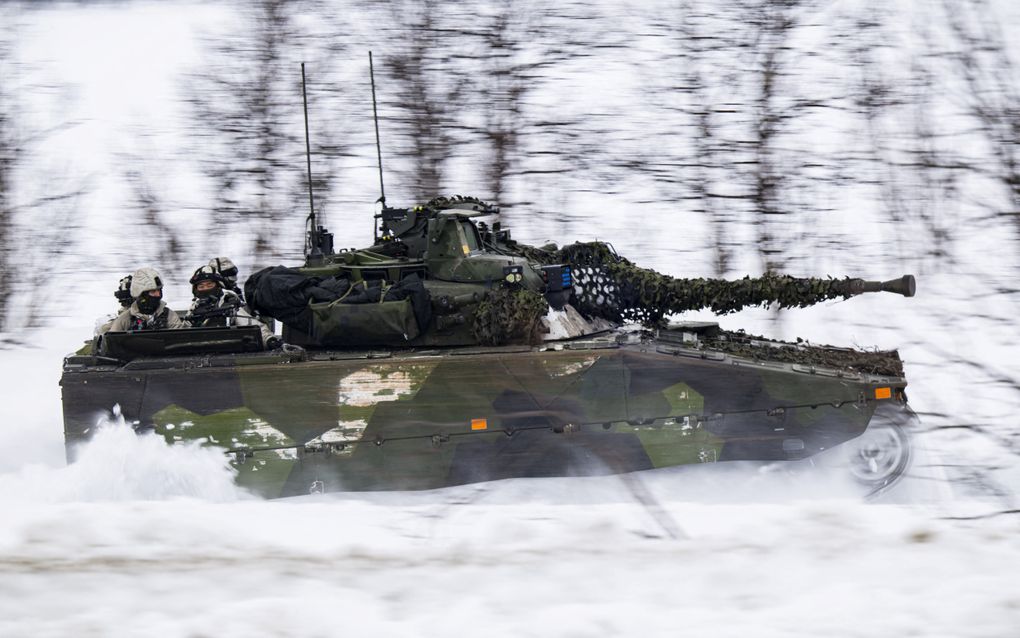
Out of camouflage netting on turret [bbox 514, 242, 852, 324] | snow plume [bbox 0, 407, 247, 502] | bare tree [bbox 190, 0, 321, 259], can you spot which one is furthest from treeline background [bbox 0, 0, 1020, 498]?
snow plume [bbox 0, 407, 247, 502]

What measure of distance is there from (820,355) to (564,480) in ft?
7.92

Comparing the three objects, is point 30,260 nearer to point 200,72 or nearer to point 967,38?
point 200,72

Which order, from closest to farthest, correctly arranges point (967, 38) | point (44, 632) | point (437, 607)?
point (44, 632), point (437, 607), point (967, 38)

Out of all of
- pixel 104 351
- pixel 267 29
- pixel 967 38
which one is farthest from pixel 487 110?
pixel 967 38

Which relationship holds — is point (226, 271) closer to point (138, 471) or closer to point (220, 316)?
point (220, 316)

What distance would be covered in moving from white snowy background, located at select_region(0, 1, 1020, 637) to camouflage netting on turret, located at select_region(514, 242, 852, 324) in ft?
3.92

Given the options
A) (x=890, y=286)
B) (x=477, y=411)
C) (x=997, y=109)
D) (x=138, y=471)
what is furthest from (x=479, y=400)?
(x=997, y=109)

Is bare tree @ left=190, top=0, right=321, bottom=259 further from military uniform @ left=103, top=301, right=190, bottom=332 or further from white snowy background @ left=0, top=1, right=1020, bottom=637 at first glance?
military uniform @ left=103, top=301, right=190, bottom=332

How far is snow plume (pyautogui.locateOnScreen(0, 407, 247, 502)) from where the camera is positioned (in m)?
9.27

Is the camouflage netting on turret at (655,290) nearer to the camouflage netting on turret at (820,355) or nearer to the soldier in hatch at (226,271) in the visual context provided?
the camouflage netting on turret at (820,355)

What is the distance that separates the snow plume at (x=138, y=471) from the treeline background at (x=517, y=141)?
21.2 feet

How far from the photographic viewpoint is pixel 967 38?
7.68 meters

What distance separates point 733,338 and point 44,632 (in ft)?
20.8

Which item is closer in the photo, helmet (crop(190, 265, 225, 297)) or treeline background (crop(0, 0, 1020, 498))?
helmet (crop(190, 265, 225, 297))
